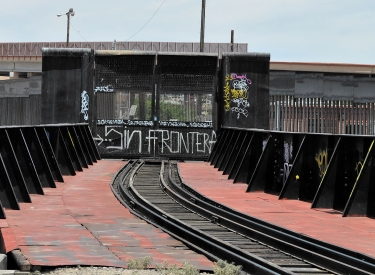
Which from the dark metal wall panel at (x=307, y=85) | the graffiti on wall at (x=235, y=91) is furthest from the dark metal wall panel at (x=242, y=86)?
the dark metal wall panel at (x=307, y=85)

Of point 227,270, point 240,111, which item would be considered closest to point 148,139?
point 240,111

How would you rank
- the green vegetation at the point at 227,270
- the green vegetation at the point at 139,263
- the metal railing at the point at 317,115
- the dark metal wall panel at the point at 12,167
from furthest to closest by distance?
the metal railing at the point at 317,115
the dark metal wall panel at the point at 12,167
the green vegetation at the point at 139,263
the green vegetation at the point at 227,270

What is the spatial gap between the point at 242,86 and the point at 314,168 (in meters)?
14.7

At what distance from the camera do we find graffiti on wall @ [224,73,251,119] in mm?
32281

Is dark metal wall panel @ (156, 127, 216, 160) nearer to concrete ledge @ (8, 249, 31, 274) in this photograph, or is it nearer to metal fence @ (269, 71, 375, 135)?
metal fence @ (269, 71, 375, 135)

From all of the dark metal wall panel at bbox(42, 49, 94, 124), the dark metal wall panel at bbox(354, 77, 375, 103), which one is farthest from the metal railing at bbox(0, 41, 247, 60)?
the dark metal wall panel at bbox(42, 49, 94, 124)

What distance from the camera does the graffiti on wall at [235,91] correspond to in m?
32.3

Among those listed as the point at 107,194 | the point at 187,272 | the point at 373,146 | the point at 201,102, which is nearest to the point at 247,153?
the point at 107,194

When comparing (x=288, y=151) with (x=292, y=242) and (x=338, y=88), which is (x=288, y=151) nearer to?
(x=292, y=242)

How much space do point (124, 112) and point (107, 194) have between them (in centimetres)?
1254

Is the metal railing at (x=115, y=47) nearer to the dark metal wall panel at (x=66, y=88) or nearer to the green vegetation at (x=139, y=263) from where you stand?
the dark metal wall panel at (x=66, y=88)

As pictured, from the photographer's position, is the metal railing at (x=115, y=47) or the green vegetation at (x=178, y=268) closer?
the green vegetation at (x=178, y=268)

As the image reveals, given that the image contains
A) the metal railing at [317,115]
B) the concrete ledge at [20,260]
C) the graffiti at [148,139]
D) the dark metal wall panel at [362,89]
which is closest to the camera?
the concrete ledge at [20,260]

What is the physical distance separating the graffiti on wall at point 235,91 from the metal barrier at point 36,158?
5.82m
